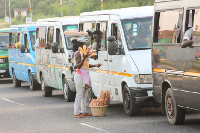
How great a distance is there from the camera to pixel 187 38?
11789mm

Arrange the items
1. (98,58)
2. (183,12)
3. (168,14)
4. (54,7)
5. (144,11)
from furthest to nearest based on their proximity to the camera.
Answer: (54,7) → (98,58) → (144,11) → (168,14) → (183,12)

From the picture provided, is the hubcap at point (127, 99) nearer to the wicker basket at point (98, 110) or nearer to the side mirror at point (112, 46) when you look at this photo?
the wicker basket at point (98, 110)

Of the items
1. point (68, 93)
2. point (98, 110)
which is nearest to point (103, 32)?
point (98, 110)

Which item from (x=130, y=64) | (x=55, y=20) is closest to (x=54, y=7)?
(x=55, y=20)

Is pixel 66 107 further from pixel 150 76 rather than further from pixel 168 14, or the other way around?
pixel 168 14

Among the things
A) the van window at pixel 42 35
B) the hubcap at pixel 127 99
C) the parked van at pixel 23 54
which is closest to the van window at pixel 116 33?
the hubcap at pixel 127 99

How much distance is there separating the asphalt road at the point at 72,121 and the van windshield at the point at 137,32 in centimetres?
166

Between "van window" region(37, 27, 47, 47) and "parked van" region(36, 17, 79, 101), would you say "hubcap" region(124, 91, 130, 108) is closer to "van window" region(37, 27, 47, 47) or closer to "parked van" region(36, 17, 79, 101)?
"parked van" region(36, 17, 79, 101)

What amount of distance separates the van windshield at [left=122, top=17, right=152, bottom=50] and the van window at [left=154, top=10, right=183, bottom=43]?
1.47m

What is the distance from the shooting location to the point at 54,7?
4395 inches

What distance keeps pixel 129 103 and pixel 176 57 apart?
2.82m

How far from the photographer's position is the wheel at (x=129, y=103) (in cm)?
1453

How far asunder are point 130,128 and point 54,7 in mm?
99863

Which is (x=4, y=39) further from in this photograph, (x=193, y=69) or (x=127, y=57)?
(x=193, y=69)
